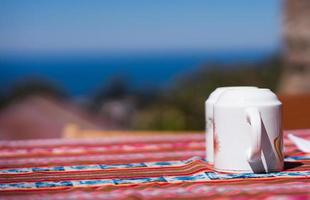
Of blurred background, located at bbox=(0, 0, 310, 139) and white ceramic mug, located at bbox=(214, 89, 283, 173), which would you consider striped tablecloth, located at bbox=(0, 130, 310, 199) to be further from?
blurred background, located at bbox=(0, 0, 310, 139)

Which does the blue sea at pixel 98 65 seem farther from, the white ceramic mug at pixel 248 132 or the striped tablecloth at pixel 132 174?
the white ceramic mug at pixel 248 132

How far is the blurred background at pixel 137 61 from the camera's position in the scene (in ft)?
12.7

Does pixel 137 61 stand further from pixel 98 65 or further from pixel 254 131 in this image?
pixel 254 131

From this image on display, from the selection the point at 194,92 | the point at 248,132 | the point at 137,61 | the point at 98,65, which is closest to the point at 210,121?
the point at 248,132

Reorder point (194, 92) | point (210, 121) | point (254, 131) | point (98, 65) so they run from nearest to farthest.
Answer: point (254, 131)
point (210, 121)
point (194, 92)
point (98, 65)

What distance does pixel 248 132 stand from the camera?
1.15m

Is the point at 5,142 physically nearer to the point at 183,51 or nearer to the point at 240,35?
the point at 240,35

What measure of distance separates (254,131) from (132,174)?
0.75ft

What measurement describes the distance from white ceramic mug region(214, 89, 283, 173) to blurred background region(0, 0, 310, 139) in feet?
3.05

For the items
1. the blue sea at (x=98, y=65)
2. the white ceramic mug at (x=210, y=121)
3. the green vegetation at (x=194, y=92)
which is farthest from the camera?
the blue sea at (x=98, y=65)

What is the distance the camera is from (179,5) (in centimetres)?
1883

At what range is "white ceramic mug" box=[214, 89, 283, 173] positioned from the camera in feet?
3.77

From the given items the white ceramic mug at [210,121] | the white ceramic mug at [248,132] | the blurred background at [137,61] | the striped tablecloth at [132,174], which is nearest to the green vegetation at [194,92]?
the blurred background at [137,61]

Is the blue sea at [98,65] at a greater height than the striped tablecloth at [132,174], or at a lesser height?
greater
